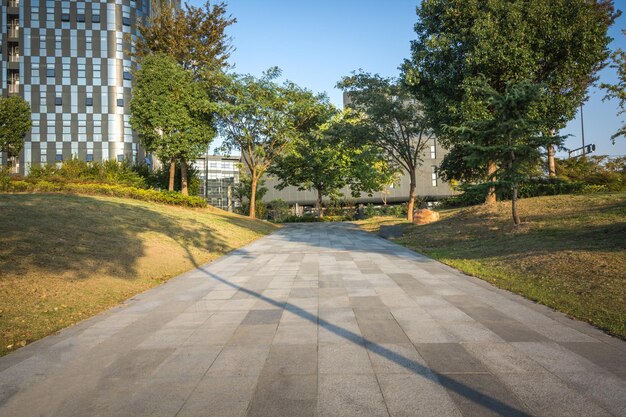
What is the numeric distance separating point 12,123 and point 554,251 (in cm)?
3680

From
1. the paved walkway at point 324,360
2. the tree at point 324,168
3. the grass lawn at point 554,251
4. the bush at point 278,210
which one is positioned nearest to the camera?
the paved walkway at point 324,360

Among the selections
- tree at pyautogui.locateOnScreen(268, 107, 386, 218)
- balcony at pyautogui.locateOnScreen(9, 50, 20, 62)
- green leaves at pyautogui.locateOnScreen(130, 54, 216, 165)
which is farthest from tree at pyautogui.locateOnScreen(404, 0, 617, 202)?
balcony at pyautogui.locateOnScreen(9, 50, 20, 62)

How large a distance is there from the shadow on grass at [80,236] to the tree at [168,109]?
32.0 ft

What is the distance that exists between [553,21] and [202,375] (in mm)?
21434

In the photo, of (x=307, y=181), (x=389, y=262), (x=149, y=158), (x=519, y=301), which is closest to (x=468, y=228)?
(x=389, y=262)

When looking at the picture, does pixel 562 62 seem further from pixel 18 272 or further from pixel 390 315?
pixel 18 272

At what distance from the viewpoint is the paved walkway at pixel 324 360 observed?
3148 mm

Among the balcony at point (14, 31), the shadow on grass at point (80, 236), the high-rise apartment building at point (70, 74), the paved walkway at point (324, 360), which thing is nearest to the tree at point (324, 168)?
the shadow on grass at point (80, 236)

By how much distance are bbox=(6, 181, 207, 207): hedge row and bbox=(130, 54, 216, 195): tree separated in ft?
8.09

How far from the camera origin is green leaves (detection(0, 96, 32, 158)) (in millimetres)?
27781

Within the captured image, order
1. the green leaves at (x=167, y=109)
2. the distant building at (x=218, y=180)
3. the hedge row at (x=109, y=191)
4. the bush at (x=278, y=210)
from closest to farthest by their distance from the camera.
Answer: the hedge row at (x=109, y=191)
the green leaves at (x=167, y=109)
the bush at (x=278, y=210)
the distant building at (x=218, y=180)

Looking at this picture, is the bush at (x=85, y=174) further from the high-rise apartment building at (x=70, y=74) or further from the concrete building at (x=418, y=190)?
the high-rise apartment building at (x=70, y=74)

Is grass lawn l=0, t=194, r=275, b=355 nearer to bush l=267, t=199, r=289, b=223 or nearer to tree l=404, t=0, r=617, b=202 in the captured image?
tree l=404, t=0, r=617, b=202

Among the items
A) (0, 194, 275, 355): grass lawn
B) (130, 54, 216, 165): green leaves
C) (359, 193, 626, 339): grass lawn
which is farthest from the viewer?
(130, 54, 216, 165): green leaves
